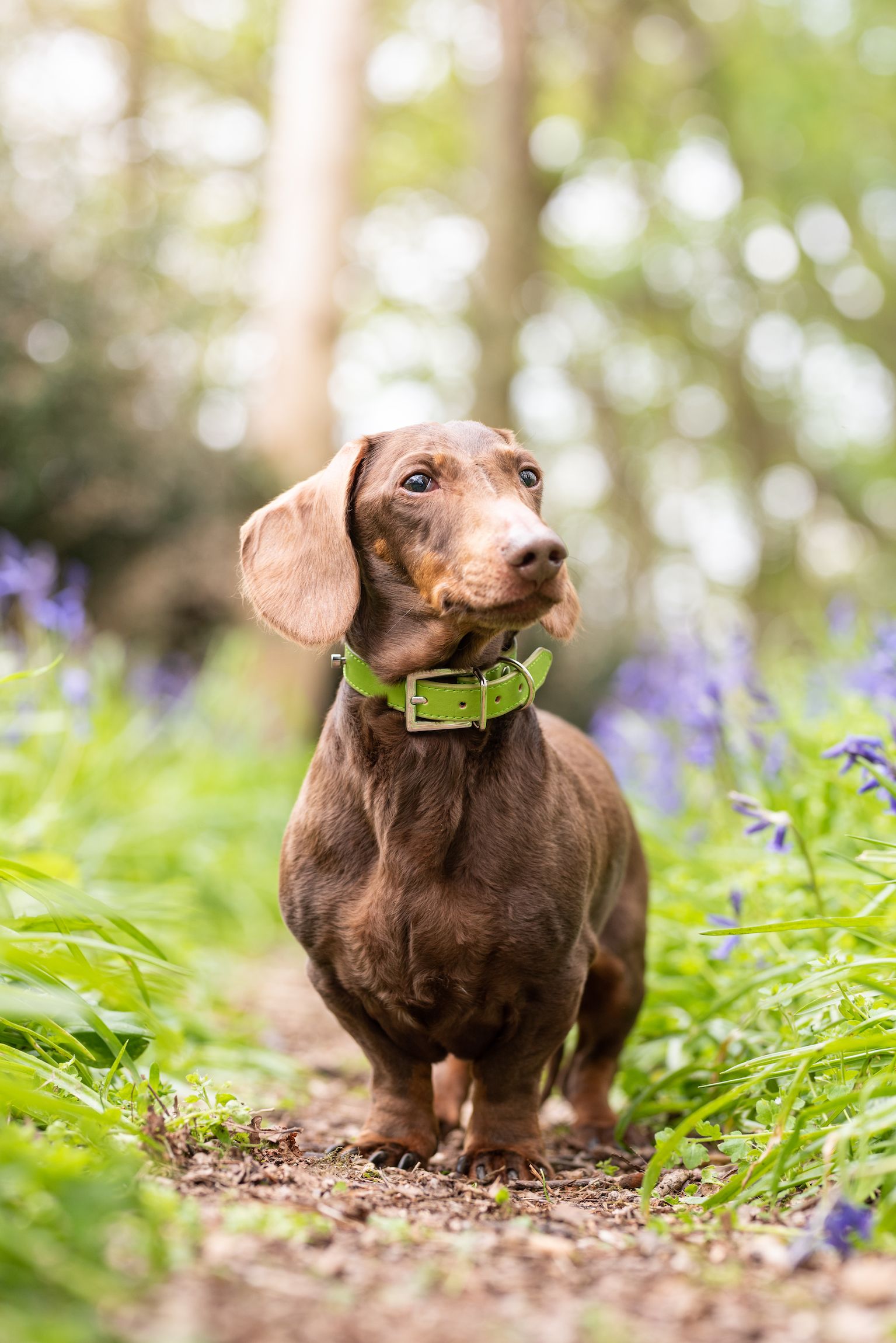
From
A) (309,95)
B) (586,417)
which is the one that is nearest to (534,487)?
(309,95)

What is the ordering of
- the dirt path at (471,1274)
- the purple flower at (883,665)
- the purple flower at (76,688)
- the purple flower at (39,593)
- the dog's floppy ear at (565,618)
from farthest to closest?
the purple flower at (76,688)
the purple flower at (39,593)
the purple flower at (883,665)
the dog's floppy ear at (565,618)
the dirt path at (471,1274)

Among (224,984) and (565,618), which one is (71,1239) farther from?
(224,984)

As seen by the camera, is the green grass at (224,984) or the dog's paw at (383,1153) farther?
the dog's paw at (383,1153)

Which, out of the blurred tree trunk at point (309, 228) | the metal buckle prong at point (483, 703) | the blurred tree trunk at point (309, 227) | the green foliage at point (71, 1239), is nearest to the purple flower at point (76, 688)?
the metal buckle prong at point (483, 703)

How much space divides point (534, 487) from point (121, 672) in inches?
234

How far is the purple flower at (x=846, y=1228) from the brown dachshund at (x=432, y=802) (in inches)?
37.0

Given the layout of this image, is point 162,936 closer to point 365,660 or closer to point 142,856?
Result: point 142,856

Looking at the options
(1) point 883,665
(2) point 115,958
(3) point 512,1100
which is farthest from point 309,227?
(3) point 512,1100

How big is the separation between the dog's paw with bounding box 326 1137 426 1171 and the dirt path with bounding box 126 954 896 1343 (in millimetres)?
244

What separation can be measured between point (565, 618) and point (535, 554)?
1.72 feet

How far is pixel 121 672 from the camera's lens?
8.38 m

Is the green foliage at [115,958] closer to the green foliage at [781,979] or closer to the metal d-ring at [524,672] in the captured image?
the green foliage at [781,979]

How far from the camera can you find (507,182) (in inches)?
493

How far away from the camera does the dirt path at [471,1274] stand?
4.89 feet
